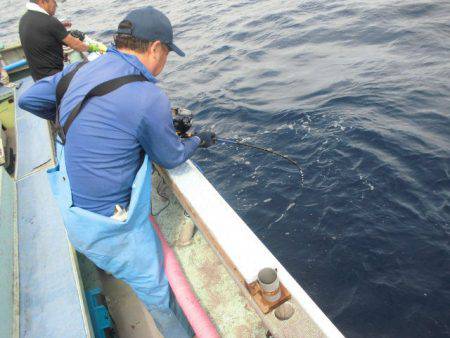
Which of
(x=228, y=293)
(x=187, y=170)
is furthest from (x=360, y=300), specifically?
(x=187, y=170)

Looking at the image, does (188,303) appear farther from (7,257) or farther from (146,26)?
(146,26)

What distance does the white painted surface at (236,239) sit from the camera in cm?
217

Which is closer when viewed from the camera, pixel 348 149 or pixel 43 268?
pixel 43 268

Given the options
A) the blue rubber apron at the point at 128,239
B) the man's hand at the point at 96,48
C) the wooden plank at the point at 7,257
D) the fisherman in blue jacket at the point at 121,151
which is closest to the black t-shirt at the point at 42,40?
the man's hand at the point at 96,48

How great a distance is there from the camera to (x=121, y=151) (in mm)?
2490

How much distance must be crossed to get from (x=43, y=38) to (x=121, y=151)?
3471 mm

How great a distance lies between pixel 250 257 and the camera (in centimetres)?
242

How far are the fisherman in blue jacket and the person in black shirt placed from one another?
260 cm

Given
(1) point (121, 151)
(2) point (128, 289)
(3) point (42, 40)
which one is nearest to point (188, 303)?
(2) point (128, 289)

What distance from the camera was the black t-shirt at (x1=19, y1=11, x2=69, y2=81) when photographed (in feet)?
15.6

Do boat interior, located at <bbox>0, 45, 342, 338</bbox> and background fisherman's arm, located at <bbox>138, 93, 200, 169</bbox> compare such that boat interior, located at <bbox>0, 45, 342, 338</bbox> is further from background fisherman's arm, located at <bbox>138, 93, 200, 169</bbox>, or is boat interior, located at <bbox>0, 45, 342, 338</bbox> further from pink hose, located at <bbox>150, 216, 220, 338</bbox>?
background fisherman's arm, located at <bbox>138, 93, 200, 169</bbox>

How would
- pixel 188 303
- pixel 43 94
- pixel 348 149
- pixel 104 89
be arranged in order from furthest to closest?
1. pixel 348 149
2. pixel 43 94
3. pixel 188 303
4. pixel 104 89

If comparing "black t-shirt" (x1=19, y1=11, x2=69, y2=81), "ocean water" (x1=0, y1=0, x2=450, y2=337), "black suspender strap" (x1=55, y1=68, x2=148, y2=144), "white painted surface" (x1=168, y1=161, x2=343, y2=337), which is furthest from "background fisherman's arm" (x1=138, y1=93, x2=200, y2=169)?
"black t-shirt" (x1=19, y1=11, x2=69, y2=81)

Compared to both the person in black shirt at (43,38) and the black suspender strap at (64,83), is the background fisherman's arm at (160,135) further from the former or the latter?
the person in black shirt at (43,38)
